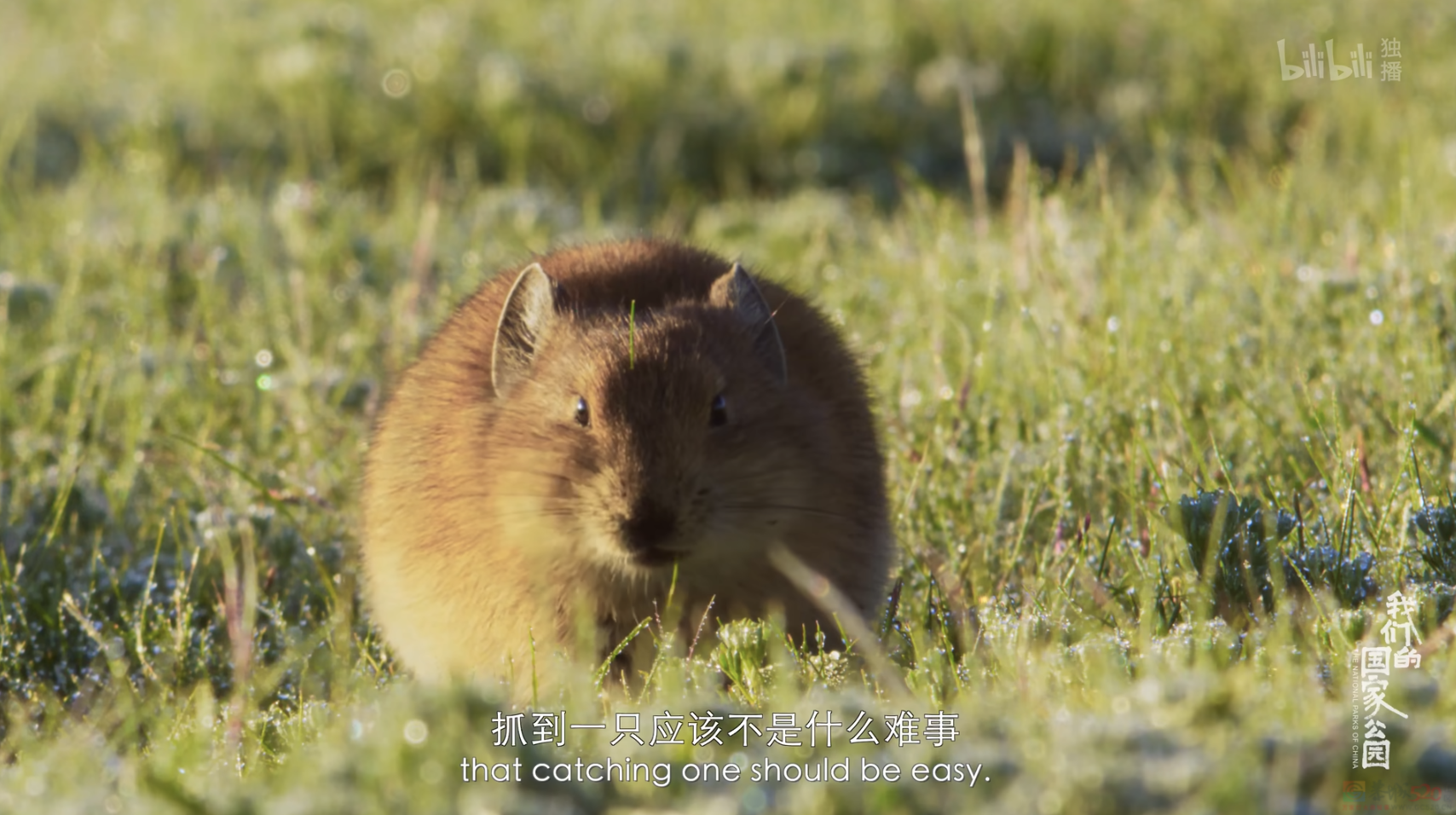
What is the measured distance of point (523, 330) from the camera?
13.4 feet

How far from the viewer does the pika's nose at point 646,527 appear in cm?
344

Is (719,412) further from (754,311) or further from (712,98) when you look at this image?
(712,98)

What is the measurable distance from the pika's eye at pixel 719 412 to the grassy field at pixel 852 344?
19.5 inches

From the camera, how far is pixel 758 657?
11.6 feet

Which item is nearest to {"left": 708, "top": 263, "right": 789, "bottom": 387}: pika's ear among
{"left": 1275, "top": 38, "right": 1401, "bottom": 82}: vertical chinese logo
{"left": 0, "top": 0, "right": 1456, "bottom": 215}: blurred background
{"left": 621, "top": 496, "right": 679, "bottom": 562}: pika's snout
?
{"left": 621, "top": 496, "right": 679, "bottom": 562}: pika's snout

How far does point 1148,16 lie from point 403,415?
857 centimetres

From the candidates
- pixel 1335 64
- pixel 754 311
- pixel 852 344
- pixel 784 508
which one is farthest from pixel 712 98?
pixel 784 508

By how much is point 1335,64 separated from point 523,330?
25.2 ft

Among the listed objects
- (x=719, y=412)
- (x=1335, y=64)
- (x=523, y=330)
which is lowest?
(x=719, y=412)

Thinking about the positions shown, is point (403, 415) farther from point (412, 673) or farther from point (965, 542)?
point (965, 542)

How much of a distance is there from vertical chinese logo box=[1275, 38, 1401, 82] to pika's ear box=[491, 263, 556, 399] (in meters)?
7.39

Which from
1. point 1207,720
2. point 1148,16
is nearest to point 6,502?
point 1207,720

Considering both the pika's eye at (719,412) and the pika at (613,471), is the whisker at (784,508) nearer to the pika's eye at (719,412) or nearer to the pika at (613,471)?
the pika at (613,471)

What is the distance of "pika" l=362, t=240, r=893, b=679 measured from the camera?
357cm
